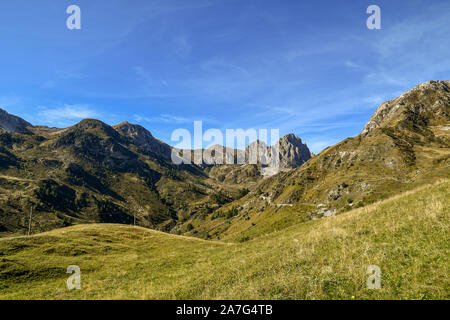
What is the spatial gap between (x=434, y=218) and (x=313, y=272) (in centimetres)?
908

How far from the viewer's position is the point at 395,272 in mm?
9680

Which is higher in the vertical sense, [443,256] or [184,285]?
[443,256]

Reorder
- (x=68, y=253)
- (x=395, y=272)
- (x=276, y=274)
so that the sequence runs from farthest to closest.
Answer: (x=68, y=253) → (x=276, y=274) → (x=395, y=272)

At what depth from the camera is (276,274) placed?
11.8 metres

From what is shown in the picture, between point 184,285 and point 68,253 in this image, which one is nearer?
point 184,285

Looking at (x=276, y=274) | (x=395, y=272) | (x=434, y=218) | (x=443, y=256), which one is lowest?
(x=276, y=274)
